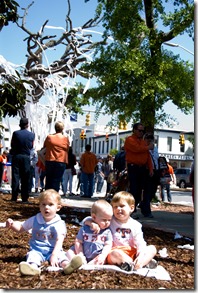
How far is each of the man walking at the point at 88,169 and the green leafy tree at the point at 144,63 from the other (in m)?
1.46

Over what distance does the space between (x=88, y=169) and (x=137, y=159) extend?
5589 millimetres

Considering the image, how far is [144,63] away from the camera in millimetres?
12875

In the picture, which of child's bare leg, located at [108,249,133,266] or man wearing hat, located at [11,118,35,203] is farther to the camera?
man wearing hat, located at [11,118,35,203]

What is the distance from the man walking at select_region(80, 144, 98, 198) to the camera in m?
13.8

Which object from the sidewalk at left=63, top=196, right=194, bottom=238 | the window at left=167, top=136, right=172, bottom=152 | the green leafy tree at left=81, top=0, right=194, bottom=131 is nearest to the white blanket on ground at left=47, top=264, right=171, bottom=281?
the sidewalk at left=63, top=196, right=194, bottom=238

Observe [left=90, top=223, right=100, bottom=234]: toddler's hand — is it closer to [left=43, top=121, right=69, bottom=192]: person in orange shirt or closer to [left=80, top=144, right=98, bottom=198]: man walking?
[left=43, top=121, right=69, bottom=192]: person in orange shirt

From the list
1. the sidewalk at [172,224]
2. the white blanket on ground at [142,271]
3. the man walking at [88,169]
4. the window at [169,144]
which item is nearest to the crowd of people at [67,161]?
the sidewalk at [172,224]

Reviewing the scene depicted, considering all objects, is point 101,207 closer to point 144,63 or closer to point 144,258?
point 144,258

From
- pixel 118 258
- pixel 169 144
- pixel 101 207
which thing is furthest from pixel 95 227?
pixel 169 144

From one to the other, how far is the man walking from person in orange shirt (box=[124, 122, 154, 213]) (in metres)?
5.26

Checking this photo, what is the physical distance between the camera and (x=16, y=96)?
8781 mm

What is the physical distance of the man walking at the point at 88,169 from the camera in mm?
13789

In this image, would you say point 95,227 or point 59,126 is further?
point 59,126

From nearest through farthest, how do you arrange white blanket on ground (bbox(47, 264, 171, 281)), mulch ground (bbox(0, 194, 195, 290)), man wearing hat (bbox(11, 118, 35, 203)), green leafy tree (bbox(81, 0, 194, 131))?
mulch ground (bbox(0, 194, 195, 290))
white blanket on ground (bbox(47, 264, 171, 281))
man wearing hat (bbox(11, 118, 35, 203))
green leafy tree (bbox(81, 0, 194, 131))
